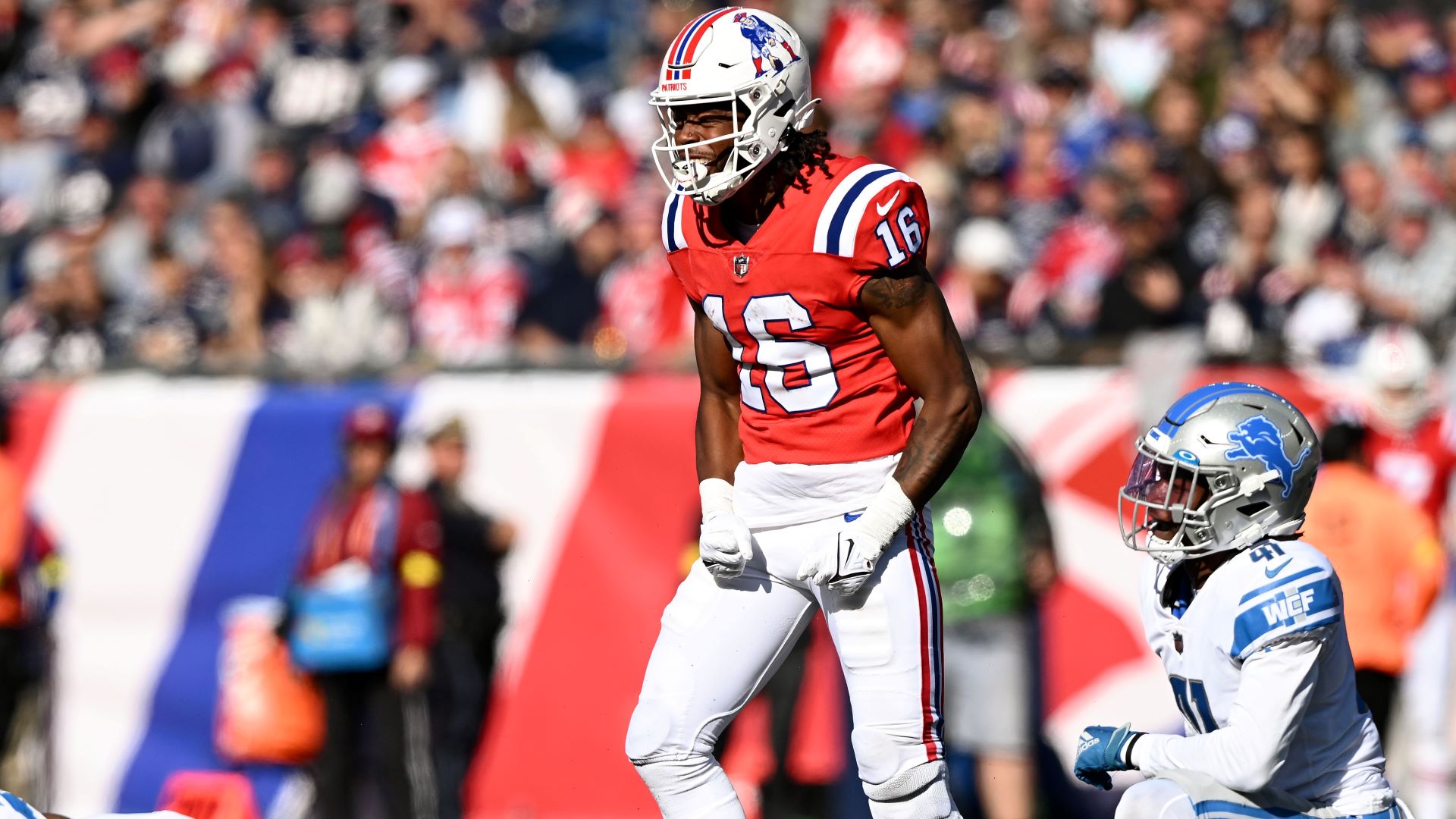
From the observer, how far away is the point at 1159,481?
4.11m

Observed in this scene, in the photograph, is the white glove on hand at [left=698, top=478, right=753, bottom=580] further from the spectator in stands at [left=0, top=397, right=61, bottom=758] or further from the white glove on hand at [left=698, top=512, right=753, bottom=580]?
the spectator in stands at [left=0, top=397, right=61, bottom=758]

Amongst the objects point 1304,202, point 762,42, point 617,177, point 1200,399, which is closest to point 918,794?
point 1200,399

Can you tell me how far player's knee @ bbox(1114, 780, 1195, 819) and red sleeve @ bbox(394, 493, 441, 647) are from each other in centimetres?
412

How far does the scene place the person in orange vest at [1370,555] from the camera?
22.1 ft

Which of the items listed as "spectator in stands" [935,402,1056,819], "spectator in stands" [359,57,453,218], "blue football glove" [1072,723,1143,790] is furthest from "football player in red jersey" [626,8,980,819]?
"spectator in stands" [359,57,453,218]

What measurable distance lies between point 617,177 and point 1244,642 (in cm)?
694

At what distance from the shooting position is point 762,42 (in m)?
4.43

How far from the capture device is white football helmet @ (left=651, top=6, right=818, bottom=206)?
436 centimetres

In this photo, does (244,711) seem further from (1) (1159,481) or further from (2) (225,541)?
(1) (1159,481)

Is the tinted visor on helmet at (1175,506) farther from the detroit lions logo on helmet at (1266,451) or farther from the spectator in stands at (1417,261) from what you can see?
the spectator in stands at (1417,261)

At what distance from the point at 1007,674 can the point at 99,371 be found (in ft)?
14.0

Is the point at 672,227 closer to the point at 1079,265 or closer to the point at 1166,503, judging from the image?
the point at 1166,503

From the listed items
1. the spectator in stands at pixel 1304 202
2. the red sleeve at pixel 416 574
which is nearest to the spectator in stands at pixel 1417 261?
the spectator in stands at pixel 1304 202

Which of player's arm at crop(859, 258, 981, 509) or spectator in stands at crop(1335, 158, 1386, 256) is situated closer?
player's arm at crop(859, 258, 981, 509)
